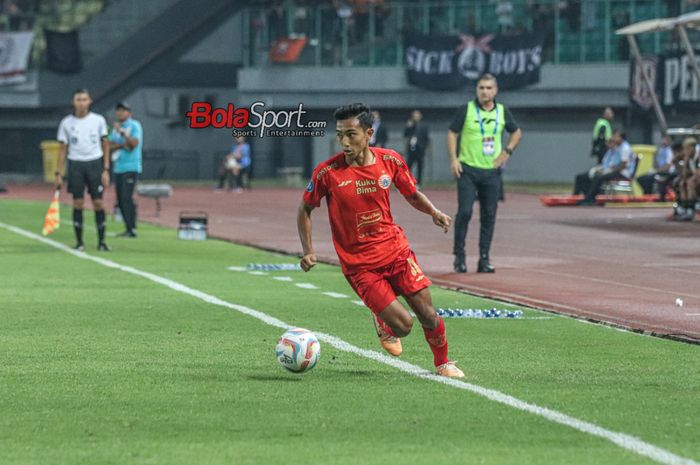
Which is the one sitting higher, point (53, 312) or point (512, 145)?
point (512, 145)

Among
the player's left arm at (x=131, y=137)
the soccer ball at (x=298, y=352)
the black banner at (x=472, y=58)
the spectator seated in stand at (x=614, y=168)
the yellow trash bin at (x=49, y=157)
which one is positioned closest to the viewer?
the soccer ball at (x=298, y=352)

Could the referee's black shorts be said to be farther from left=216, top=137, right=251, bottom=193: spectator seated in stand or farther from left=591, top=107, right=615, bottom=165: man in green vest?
left=216, top=137, right=251, bottom=193: spectator seated in stand

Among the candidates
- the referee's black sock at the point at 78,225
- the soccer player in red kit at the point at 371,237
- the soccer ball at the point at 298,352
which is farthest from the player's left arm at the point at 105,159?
the soccer ball at the point at 298,352

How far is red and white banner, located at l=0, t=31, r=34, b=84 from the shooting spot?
56938mm

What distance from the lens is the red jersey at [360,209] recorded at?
1015 centimetres

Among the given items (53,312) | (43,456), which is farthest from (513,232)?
(43,456)

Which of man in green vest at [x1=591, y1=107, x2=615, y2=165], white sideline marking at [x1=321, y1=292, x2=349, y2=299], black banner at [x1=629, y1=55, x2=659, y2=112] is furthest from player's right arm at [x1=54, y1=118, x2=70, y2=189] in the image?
black banner at [x1=629, y1=55, x2=659, y2=112]

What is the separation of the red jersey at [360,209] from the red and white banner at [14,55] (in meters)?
48.2

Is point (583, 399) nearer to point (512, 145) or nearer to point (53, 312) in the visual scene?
point (53, 312)

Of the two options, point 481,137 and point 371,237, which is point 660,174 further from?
point 371,237

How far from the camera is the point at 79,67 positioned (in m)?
57.8

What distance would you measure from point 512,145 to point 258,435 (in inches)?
436

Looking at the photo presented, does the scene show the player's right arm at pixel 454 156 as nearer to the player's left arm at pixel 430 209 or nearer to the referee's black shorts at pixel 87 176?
the referee's black shorts at pixel 87 176

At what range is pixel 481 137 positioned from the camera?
60.5 feet
